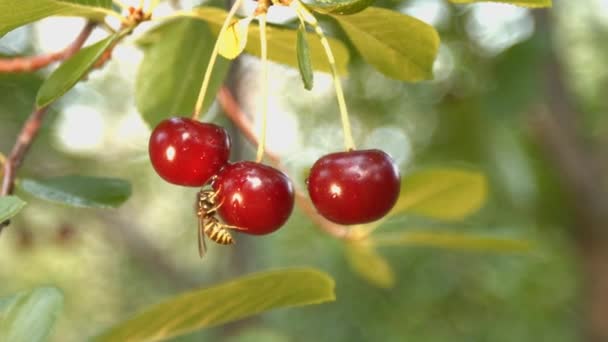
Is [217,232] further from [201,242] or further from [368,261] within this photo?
[368,261]

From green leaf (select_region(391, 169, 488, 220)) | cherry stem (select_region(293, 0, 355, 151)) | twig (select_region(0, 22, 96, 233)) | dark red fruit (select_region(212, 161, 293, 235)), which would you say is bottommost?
green leaf (select_region(391, 169, 488, 220))

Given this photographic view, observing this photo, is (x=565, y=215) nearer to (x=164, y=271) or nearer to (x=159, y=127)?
(x=164, y=271)

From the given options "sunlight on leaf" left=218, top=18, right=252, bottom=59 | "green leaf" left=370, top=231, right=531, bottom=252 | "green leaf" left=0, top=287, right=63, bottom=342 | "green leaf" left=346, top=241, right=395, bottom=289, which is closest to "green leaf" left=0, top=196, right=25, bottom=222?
"green leaf" left=0, top=287, right=63, bottom=342

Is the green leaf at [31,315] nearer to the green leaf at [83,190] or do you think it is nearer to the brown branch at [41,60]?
the green leaf at [83,190]

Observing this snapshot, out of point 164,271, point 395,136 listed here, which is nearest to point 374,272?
point 395,136

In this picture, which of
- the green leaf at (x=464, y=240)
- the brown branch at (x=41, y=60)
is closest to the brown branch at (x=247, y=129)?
the green leaf at (x=464, y=240)

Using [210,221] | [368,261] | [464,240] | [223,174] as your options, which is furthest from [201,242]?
[368,261]

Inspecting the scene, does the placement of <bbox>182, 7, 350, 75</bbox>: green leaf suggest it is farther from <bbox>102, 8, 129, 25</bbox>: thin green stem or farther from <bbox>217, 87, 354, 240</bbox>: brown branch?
<bbox>217, 87, 354, 240</bbox>: brown branch
